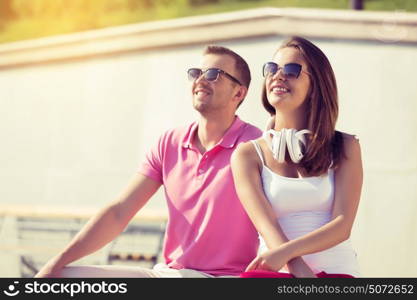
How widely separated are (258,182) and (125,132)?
403cm

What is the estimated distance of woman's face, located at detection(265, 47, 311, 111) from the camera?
330 centimetres

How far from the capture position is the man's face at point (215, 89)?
3.65 meters

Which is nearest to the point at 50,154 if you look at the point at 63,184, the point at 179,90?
the point at 63,184

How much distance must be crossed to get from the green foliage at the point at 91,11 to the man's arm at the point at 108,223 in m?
6.12

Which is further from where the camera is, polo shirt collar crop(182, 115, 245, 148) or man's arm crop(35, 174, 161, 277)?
polo shirt collar crop(182, 115, 245, 148)

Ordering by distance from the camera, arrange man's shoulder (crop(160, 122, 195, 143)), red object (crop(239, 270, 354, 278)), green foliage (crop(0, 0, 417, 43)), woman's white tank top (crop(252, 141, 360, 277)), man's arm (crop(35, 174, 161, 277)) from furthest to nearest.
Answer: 1. green foliage (crop(0, 0, 417, 43))
2. man's shoulder (crop(160, 122, 195, 143))
3. man's arm (crop(35, 174, 161, 277))
4. woman's white tank top (crop(252, 141, 360, 277))
5. red object (crop(239, 270, 354, 278))

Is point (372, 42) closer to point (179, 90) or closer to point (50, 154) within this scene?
point (179, 90)

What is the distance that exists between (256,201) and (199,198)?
0.37m

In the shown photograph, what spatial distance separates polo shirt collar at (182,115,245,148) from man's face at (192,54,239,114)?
8 cm

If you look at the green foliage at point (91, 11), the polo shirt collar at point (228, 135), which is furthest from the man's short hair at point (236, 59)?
the green foliage at point (91, 11)

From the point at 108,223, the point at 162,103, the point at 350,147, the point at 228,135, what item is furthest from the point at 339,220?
the point at 162,103

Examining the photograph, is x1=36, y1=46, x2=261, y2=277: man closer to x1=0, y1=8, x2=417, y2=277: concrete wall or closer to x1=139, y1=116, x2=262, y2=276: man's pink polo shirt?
x1=139, y1=116, x2=262, y2=276: man's pink polo shirt

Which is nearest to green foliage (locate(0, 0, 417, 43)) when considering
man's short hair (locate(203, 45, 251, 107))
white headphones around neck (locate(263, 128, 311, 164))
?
man's short hair (locate(203, 45, 251, 107))

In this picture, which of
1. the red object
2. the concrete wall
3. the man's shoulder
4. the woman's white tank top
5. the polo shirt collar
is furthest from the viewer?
the concrete wall
